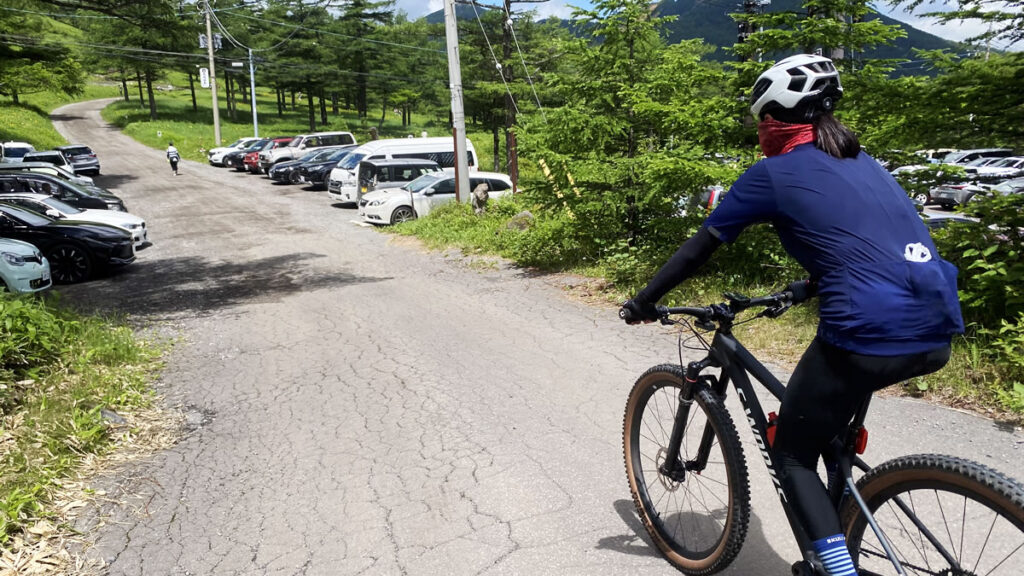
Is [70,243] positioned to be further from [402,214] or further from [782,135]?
[782,135]

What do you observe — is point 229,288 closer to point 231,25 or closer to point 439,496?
point 439,496

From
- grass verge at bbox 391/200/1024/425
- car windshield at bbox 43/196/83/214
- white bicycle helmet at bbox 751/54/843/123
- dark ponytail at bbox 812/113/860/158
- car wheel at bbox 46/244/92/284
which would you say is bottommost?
car wheel at bbox 46/244/92/284

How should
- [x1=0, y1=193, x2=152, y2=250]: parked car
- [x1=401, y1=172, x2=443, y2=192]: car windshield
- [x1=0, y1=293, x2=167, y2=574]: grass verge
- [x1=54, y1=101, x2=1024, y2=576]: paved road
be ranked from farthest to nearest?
[x1=401, y1=172, x2=443, y2=192]: car windshield, [x1=0, y1=193, x2=152, y2=250]: parked car, [x1=0, y1=293, x2=167, y2=574]: grass verge, [x1=54, y1=101, x2=1024, y2=576]: paved road

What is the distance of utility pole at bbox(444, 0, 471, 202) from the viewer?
56.7 feet

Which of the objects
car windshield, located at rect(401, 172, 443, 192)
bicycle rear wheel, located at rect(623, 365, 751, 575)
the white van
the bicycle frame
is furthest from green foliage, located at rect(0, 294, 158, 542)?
the white van

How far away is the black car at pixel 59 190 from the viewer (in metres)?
18.2

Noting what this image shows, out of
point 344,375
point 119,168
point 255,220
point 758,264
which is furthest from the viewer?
point 119,168

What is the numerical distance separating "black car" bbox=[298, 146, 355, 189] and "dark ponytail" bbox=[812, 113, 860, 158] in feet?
89.2

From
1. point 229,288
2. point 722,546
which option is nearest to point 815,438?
point 722,546

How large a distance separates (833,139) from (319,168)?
27971 millimetres

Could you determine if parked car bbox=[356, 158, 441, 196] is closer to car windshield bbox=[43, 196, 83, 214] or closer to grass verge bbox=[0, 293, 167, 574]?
car windshield bbox=[43, 196, 83, 214]

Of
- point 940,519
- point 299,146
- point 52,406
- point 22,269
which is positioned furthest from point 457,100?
point 299,146

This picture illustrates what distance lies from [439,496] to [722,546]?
1.75m

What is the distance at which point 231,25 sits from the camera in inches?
2196
